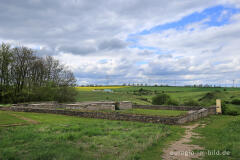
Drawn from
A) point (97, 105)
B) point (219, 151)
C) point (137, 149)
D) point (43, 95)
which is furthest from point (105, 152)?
point (43, 95)

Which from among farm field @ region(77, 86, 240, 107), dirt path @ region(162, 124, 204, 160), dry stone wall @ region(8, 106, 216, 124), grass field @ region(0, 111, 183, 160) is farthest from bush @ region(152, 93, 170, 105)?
dirt path @ region(162, 124, 204, 160)

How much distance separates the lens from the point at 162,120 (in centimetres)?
1558

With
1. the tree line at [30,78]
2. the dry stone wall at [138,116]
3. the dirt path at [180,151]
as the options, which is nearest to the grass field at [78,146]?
the dirt path at [180,151]

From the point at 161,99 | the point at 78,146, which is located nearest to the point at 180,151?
the point at 78,146

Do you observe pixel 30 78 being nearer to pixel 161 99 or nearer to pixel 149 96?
pixel 161 99

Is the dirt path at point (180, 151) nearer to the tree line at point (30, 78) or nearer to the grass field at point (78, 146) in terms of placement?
the grass field at point (78, 146)

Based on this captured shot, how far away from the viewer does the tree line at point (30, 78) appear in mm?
31938

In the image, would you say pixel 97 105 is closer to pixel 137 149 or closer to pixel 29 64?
pixel 29 64

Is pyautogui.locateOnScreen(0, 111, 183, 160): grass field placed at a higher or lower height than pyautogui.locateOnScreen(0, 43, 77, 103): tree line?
lower

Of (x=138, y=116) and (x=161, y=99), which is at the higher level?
(x=138, y=116)

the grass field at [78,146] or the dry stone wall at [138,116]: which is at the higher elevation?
the grass field at [78,146]

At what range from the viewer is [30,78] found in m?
35.3

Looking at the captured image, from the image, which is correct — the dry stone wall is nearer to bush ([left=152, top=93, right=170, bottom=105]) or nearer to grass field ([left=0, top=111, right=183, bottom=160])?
grass field ([left=0, top=111, right=183, bottom=160])

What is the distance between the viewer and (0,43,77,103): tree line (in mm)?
31938
